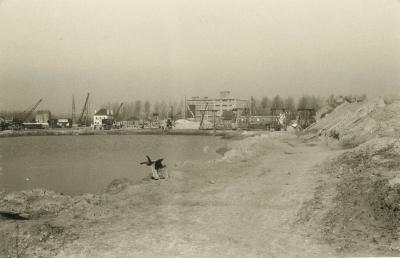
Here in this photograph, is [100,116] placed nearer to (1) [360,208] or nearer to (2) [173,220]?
(2) [173,220]

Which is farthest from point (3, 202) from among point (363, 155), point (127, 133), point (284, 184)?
point (127, 133)

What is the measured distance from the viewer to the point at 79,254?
8570 mm

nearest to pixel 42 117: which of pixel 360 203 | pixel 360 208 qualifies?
pixel 360 203

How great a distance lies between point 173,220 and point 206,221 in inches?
34.2

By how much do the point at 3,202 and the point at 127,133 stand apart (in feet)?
270

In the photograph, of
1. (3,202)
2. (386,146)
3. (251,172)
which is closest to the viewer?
(3,202)

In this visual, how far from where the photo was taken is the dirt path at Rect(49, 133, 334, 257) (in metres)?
→ 8.74

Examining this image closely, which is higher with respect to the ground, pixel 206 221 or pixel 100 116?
pixel 100 116

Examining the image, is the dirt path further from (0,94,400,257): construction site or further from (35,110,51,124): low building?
(35,110,51,124): low building

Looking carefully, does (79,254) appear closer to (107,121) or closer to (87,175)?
(87,175)

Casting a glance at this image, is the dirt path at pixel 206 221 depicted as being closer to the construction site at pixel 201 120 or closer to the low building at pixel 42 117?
the construction site at pixel 201 120

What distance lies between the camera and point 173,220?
1112 centimetres

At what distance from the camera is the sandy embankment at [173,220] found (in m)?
8.80

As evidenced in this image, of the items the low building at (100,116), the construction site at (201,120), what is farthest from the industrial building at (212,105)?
the low building at (100,116)
